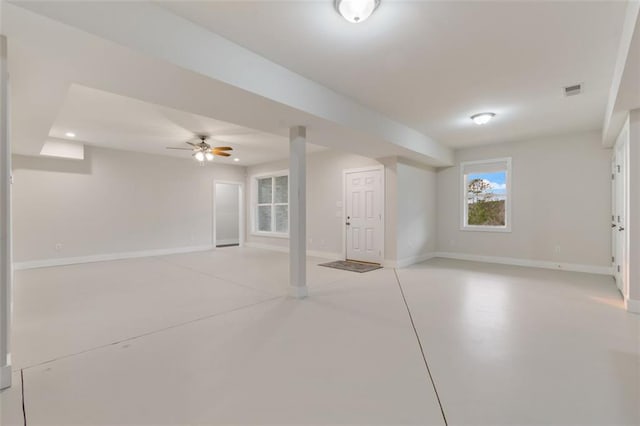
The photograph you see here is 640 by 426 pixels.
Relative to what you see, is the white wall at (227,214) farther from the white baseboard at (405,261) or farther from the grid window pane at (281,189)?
the white baseboard at (405,261)

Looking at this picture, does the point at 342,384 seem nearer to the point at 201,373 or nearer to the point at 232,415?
the point at 232,415

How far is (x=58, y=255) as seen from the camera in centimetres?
594

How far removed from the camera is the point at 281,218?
841cm

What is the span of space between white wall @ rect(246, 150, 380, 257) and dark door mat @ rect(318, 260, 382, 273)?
1.63 ft

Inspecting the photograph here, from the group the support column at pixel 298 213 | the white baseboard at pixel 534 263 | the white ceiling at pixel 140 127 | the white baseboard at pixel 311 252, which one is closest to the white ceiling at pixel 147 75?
the white ceiling at pixel 140 127

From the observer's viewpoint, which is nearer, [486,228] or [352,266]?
[352,266]

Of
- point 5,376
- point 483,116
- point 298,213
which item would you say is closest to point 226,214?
point 298,213

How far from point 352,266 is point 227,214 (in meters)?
6.25

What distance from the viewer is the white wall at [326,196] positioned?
22.1ft

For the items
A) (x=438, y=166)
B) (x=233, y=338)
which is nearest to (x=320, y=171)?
(x=438, y=166)

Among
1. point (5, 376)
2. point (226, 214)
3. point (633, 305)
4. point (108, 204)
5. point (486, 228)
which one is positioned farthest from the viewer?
point (226, 214)

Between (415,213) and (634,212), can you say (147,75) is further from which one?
(415,213)

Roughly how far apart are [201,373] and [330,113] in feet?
9.61

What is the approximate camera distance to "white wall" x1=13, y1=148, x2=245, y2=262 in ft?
18.7
